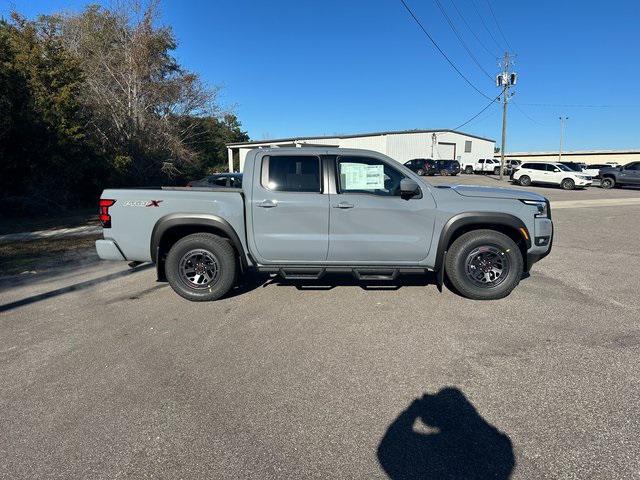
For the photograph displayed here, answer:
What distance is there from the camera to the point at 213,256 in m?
4.99

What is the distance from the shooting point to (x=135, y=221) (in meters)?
4.95

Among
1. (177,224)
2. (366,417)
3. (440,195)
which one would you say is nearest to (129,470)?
(366,417)

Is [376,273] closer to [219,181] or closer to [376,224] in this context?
[376,224]

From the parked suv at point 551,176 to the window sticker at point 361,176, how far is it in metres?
27.1

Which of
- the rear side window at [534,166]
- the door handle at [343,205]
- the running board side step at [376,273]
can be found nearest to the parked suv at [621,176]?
the rear side window at [534,166]

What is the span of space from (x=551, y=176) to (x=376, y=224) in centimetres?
2803

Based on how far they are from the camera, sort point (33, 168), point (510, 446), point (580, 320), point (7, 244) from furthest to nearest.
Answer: point (33, 168), point (7, 244), point (580, 320), point (510, 446)

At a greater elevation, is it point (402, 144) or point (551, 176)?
point (402, 144)

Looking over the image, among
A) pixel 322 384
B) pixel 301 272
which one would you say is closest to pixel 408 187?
pixel 301 272

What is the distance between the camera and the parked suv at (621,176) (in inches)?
1021

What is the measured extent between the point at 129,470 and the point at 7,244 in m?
9.12

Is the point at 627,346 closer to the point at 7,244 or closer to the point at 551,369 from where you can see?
the point at 551,369

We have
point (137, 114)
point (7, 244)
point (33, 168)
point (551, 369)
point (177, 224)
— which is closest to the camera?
point (551, 369)

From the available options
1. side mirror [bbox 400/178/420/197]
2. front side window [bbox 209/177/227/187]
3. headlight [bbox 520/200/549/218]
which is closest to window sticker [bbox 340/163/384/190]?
side mirror [bbox 400/178/420/197]
